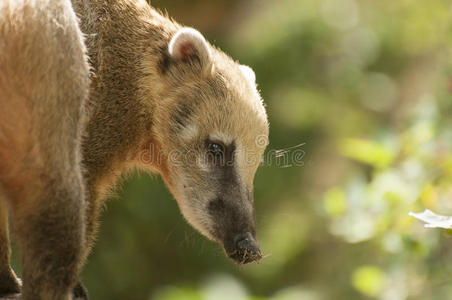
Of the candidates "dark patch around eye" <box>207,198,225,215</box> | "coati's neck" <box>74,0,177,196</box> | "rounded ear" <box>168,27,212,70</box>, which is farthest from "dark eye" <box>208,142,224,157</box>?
"rounded ear" <box>168,27,212,70</box>

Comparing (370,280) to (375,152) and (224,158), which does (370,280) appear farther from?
(224,158)

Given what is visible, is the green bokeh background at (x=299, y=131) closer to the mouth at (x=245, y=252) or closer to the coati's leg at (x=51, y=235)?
the mouth at (x=245, y=252)

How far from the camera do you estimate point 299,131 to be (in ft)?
32.8

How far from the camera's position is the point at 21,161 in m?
3.09

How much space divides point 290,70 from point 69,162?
7.02 metres

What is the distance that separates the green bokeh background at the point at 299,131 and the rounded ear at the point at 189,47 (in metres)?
1.47

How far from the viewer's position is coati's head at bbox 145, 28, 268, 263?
4.25 meters

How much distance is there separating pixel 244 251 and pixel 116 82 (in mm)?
1320

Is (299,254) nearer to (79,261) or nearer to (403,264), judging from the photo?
(403,264)

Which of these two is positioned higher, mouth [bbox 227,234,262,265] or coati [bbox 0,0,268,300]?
coati [bbox 0,0,268,300]

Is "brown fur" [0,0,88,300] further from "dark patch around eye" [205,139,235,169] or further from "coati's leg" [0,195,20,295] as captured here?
"dark patch around eye" [205,139,235,169]

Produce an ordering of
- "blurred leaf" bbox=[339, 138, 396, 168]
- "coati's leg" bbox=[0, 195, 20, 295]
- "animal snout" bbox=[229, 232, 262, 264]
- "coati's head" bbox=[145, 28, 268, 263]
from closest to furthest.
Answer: "coati's leg" bbox=[0, 195, 20, 295] → "animal snout" bbox=[229, 232, 262, 264] → "coati's head" bbox=[145, 28, 268, 263] → "blurred leaf" bbox=[339, 138, 396, 168]

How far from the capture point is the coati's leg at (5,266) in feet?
12.4

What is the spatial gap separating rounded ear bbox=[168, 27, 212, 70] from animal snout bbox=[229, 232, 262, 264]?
117 cm
